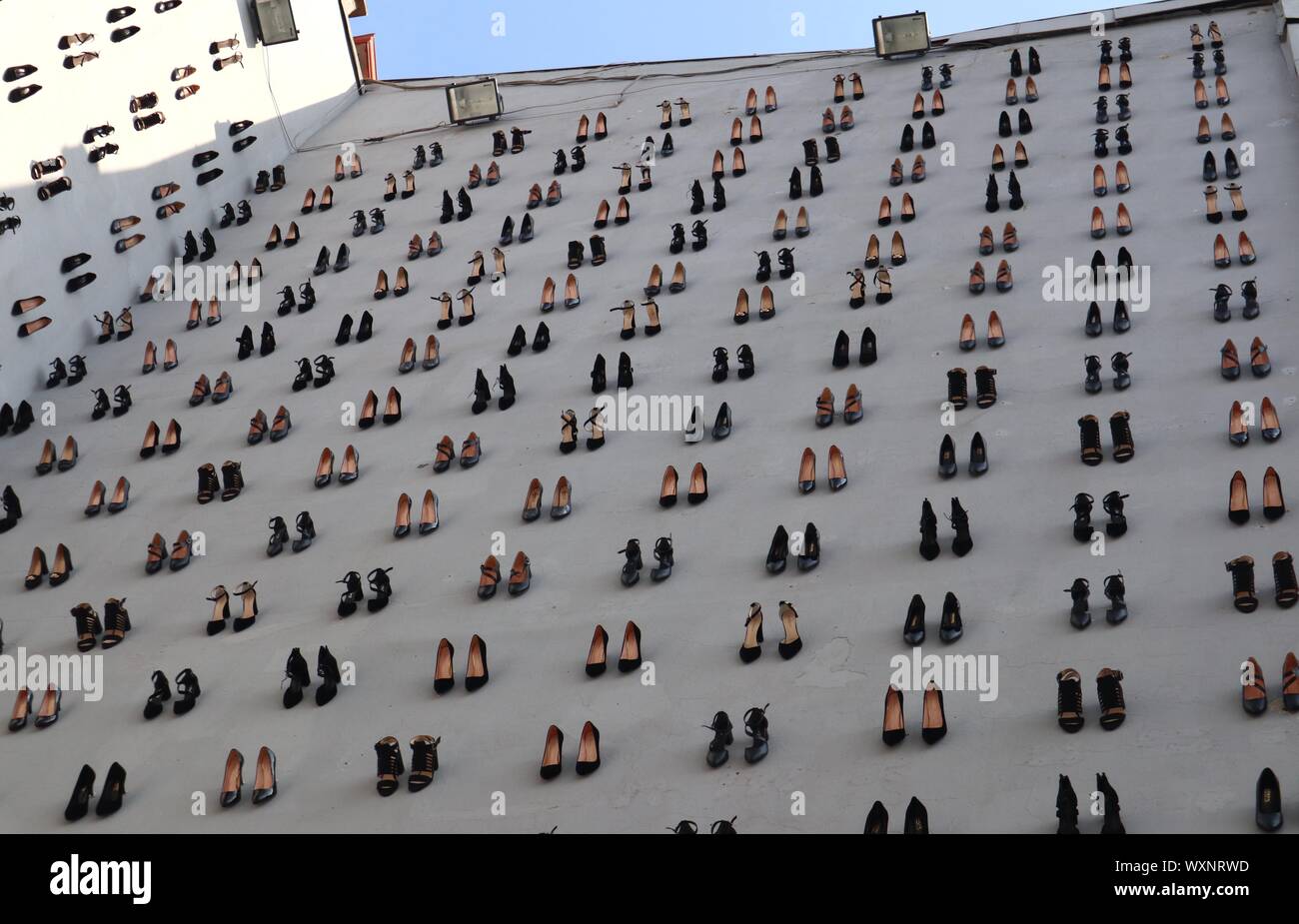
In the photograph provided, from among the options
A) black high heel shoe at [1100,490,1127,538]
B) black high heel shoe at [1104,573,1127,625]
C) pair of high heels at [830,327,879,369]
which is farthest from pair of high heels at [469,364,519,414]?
black high heel shoe at [1104,573,1127,625]

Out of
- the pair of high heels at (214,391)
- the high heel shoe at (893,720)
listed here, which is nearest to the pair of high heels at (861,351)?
the high heel shoe at (893,720)

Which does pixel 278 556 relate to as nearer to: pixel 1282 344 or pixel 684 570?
pixel 684 570

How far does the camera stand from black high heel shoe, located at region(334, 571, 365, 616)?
520 inches

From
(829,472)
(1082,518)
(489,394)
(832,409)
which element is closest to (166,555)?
(489,394)

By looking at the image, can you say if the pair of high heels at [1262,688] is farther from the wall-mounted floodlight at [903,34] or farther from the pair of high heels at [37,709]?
the wall-mounted floodlight at [903,34]

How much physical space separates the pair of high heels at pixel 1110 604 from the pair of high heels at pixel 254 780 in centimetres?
538

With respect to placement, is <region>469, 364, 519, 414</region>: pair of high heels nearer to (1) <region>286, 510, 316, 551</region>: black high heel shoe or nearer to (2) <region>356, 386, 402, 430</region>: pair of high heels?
(2) <region>356, 386, 402, 430</region>: pair of high heels

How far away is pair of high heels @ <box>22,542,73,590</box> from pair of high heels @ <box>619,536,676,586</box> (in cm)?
515

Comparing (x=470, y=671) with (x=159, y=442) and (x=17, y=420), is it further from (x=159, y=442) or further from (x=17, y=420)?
(x=17, y=420)

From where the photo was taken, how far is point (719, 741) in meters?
10.7

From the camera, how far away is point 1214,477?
12469 millimetres

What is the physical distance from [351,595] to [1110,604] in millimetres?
5733

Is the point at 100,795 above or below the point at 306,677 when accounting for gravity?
below

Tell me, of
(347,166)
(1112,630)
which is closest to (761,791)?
(1112,630)
